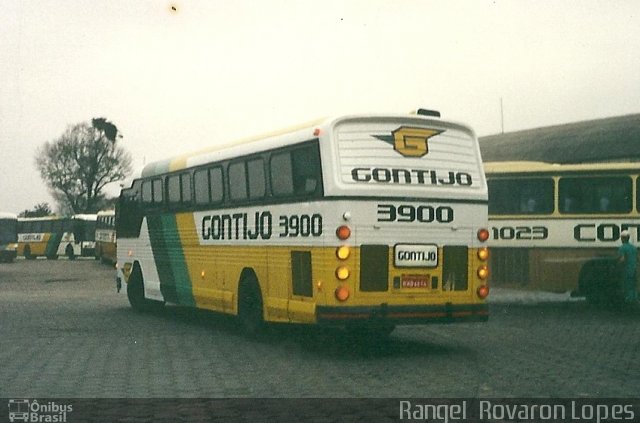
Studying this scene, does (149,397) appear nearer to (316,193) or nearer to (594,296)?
(316,193)

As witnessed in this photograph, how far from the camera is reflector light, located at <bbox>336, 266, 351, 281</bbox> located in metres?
14.2

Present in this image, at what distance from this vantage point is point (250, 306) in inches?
675

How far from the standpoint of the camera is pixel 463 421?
357 inches

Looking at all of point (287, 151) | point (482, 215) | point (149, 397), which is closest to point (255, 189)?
point (287, 151)

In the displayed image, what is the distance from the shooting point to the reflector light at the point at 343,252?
14211mm

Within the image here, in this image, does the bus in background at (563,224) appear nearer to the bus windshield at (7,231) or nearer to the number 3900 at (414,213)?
the number 3900 at (414,213)

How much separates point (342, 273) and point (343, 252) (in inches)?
10.5

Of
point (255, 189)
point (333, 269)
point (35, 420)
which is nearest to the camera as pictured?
point (35, 420)

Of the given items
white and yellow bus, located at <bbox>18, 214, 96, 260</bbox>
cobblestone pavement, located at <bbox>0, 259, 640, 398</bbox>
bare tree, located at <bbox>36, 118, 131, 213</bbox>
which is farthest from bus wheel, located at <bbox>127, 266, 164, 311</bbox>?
bare tree, located at <bbox>36, 118, 131, 213</bbox>

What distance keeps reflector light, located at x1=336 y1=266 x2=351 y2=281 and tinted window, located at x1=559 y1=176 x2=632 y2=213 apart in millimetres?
10824

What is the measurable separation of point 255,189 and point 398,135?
9.41 ft

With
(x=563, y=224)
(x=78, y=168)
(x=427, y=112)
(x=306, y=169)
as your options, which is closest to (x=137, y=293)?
(x=563, y=224)

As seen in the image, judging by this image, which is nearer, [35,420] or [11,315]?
[35,420]

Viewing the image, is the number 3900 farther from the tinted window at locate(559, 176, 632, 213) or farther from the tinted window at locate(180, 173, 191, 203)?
the tinted window at locate(559, 176, 632, 213)
